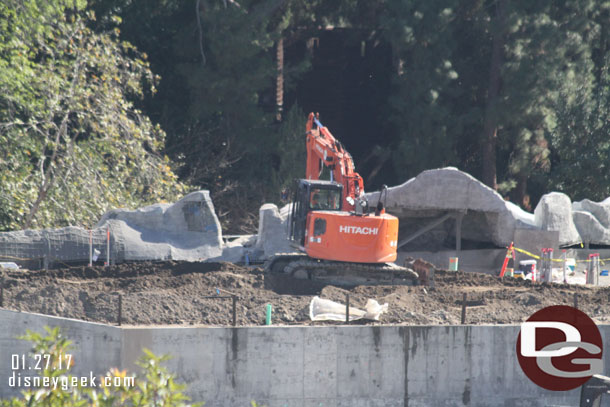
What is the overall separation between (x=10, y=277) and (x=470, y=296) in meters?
9.69

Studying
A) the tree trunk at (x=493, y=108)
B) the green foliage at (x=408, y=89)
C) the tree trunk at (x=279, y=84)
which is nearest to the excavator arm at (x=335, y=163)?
the green foliage at (x=408, y=89)

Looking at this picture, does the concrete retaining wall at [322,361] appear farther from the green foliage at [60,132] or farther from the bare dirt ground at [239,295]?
the green foliage at [60,132]

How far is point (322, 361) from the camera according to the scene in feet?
45.4

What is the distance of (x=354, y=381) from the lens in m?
13.9

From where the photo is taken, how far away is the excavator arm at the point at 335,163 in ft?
61.5

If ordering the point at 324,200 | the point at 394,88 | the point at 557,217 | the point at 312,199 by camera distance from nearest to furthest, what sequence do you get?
the point at 312,199, the point at 324,200, the point at 557,217, the point at 394,88

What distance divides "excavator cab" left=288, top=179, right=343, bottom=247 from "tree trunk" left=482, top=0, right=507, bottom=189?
14335 millimetres

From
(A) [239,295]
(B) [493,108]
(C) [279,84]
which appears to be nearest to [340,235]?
(A) [239,295]

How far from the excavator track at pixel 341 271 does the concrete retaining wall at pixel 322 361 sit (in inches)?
169

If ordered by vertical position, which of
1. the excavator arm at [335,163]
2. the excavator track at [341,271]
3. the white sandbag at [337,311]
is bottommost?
the white sandbag at [337,311]

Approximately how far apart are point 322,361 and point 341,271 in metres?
4.80

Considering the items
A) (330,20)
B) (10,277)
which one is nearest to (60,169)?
(10,277)

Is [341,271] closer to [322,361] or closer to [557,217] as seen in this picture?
[322,361]

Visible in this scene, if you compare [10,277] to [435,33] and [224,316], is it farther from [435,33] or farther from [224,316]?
[435,33]
